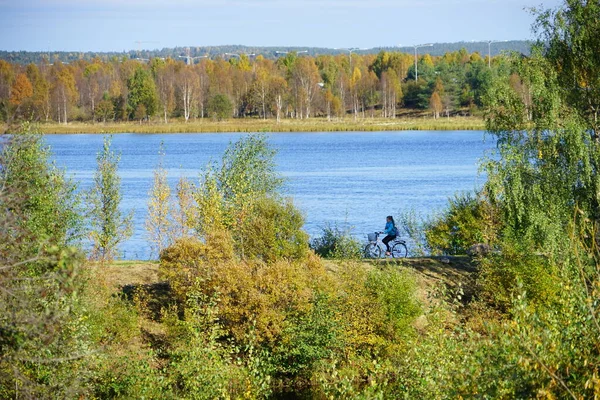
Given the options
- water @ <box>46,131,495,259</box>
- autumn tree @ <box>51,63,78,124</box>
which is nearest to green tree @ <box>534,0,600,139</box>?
water @ <box>46,131,495,259</box>

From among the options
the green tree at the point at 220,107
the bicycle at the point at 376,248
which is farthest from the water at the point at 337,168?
the green tree at the point at 220,107

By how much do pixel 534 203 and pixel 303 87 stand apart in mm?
102854

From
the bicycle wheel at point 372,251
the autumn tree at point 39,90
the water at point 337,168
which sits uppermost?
the autumn tree at point 39,90

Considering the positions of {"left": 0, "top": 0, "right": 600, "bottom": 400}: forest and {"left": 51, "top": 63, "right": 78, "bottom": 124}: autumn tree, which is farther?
{"left": 51, "top": 63, "right": 78, "bottom": 124}: autumn tree

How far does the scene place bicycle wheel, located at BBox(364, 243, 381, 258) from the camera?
30.0 m

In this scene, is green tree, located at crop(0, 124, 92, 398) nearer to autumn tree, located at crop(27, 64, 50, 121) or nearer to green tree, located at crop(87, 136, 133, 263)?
green tree, located at crop(87, 136, 133, 263)

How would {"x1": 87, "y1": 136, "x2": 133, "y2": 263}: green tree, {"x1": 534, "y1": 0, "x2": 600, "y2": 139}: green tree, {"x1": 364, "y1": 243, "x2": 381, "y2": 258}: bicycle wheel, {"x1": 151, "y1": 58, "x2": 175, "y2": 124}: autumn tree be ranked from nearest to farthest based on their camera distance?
{"x1": 534, "y1": 0, "x2": 600, "y2": 139}: green tree → {"x1": 87, "y1": 136, "x2": 133, "y2": 263}: green tree → {"x1": 364, "y1": 243, "x2": 381, "y2": 258}: bicycle wheel → {"x1": 151, "y1": 58, "x2": 175, "y2": 124}: autumn tree

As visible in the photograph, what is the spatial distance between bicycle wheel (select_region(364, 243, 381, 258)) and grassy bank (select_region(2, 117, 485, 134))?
7566 cm

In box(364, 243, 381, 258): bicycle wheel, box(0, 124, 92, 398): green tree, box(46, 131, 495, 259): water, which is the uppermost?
box(0, 124, 92, 398): green tree

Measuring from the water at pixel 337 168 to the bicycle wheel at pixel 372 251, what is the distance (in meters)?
2.53

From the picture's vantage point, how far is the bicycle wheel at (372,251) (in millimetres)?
30000

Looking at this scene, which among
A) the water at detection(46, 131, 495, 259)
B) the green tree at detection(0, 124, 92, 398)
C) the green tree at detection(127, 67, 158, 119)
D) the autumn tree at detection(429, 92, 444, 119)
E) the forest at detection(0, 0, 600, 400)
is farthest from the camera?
the green tree at detection(127, 67, 158, 119)

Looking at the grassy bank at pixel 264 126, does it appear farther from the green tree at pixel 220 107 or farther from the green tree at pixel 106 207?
the green tree at pixel 106 207

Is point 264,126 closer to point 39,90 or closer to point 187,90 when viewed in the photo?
point 187,90
